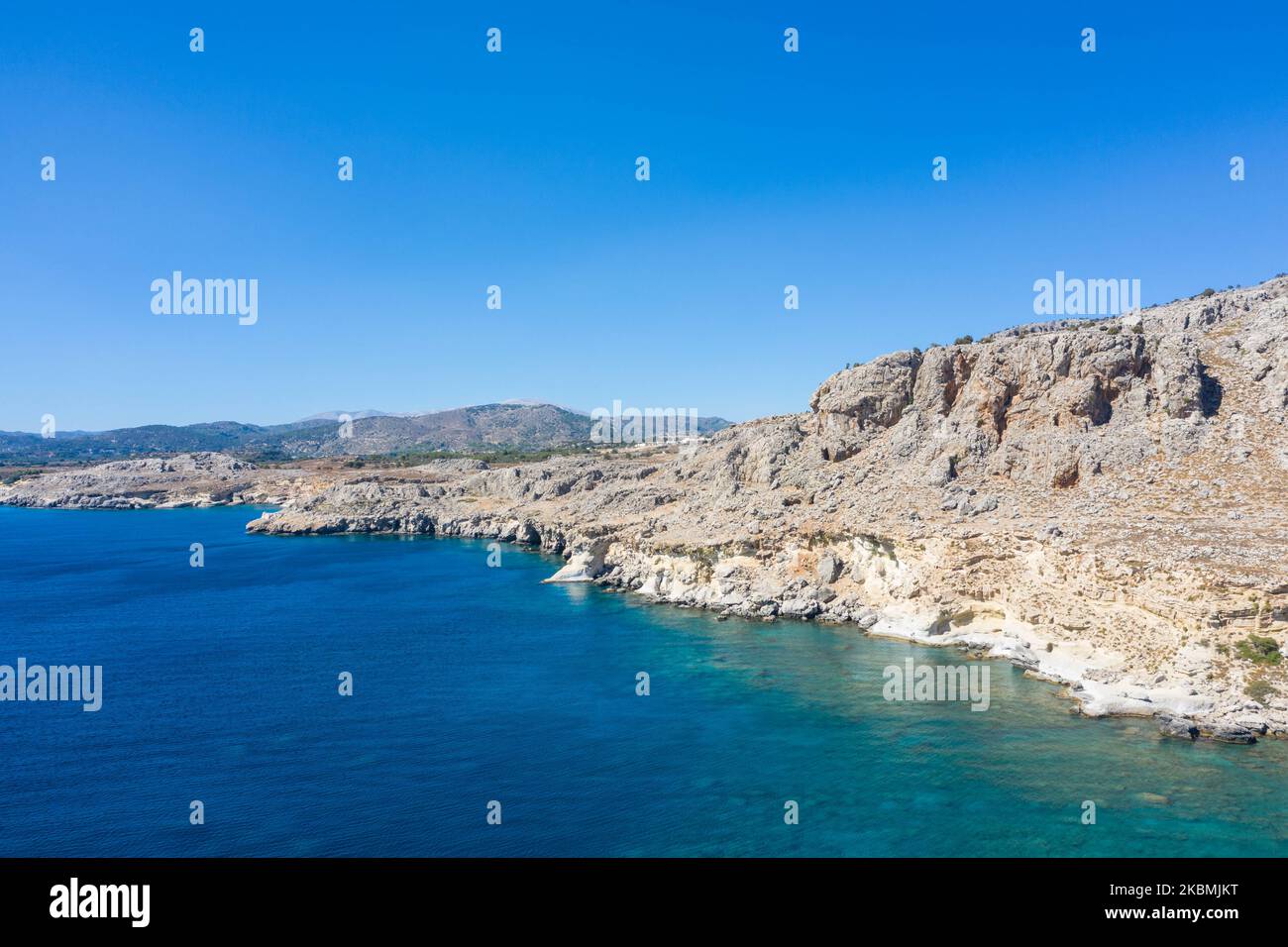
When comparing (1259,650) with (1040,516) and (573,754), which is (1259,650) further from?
(573,754)

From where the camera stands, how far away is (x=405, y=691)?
38.9 meters

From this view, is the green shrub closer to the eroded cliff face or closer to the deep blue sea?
the eroded cliff face

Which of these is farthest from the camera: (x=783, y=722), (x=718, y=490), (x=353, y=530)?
(x=353, y=530)

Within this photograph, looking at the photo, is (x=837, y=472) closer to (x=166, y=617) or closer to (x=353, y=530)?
(x=166, y=617)

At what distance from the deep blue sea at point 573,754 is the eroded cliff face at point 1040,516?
3064 mm

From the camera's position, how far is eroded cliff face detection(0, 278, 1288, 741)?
108 feet

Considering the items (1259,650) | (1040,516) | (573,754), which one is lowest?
(573,754)

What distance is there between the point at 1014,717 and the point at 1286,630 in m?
11.2

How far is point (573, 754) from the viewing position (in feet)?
100

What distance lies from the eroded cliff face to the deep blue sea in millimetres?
3064

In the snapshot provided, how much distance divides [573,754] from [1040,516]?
30.4 metres

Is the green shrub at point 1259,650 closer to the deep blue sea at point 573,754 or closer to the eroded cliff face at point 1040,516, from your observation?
the eroded cliff face at point 1040,516

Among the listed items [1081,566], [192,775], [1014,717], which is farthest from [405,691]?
[1081,566]

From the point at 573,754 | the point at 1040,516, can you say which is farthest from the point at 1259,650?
the point at 573,754
